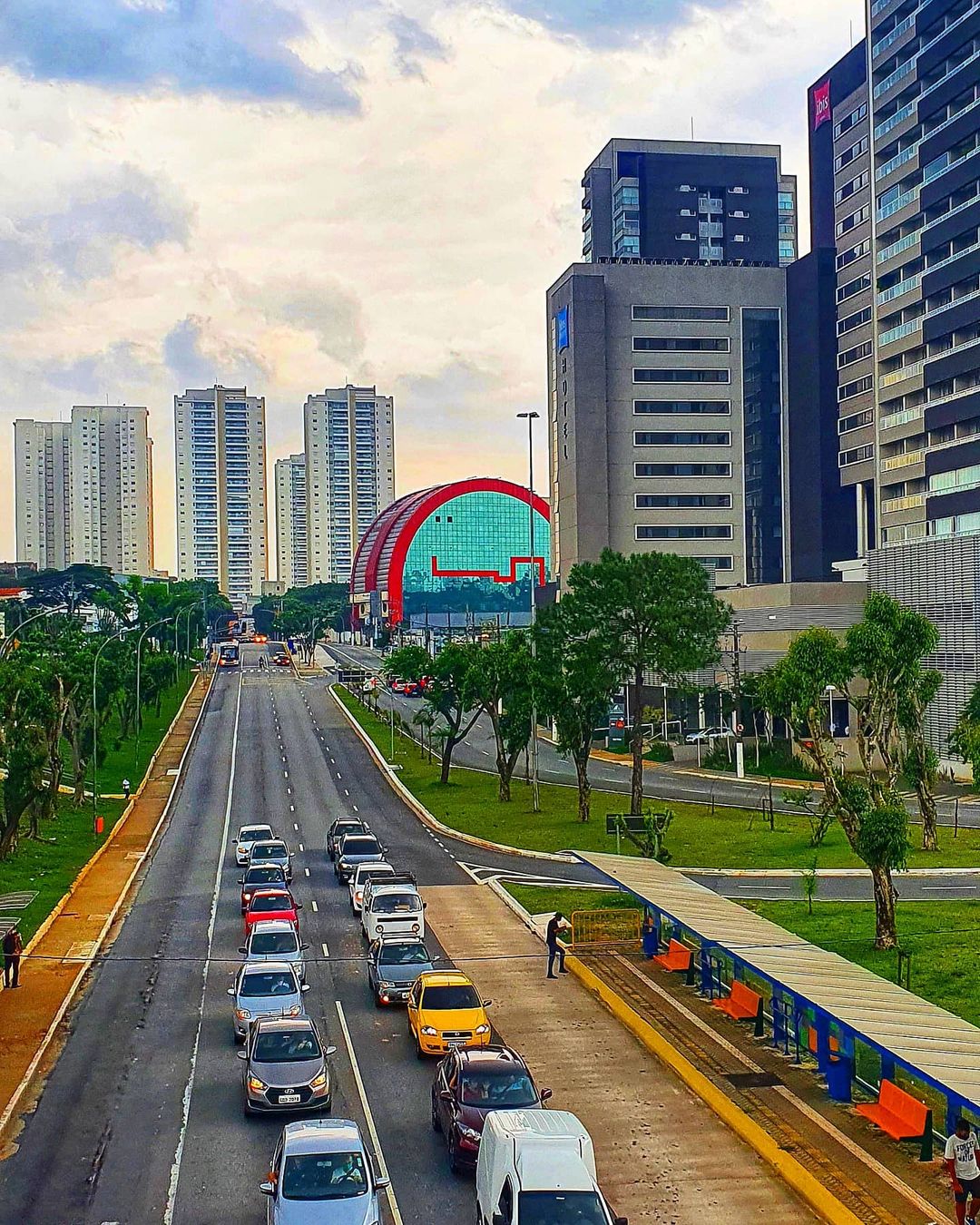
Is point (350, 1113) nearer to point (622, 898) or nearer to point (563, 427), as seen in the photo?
point (622, 898)

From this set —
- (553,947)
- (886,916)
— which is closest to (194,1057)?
(553,947)

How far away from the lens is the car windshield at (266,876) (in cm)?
4191

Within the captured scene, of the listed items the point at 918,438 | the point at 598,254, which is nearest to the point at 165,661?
the point at 918,438

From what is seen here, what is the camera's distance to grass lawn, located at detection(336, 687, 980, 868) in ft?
156

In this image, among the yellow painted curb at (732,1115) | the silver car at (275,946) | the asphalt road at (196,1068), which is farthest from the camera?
the silver car at (275,946)

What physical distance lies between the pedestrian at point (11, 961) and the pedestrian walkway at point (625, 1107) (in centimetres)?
1090

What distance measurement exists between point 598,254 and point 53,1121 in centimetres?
14359

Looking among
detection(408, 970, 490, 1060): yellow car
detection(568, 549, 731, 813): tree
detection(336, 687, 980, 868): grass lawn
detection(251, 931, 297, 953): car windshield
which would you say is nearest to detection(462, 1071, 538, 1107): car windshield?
detection(408, 970, 490, 1060): yellow car

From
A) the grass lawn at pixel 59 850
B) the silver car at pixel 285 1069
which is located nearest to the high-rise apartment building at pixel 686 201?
the grass lawn at pixel 59 850

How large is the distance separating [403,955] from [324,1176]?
45.1ft

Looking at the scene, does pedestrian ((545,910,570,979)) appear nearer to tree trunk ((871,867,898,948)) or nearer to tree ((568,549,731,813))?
tree trunk ((871,867,898,948))

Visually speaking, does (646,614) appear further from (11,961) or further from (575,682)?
(11,961)

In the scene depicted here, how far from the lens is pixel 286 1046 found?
22.7 metres

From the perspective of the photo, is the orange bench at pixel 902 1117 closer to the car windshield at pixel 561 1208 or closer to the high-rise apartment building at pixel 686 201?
the car windshield at pixel 561 1208
